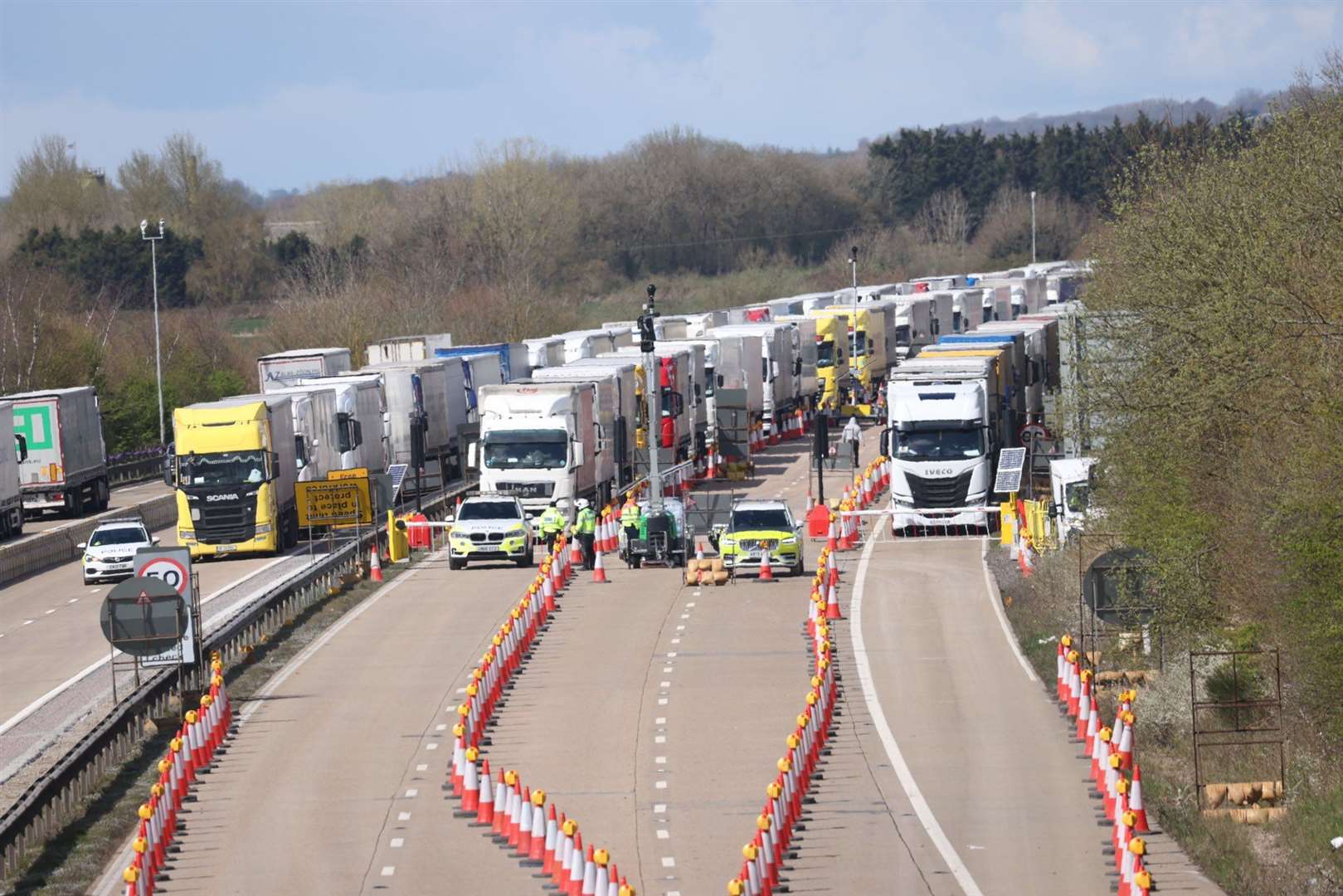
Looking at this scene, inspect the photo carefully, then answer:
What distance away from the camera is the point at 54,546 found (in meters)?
48.7

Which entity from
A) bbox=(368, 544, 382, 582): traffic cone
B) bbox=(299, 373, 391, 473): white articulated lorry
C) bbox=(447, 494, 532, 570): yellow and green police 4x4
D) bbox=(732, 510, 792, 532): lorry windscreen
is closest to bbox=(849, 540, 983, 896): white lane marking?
bbox=(732, 510, 792, 532): lorry windscreen

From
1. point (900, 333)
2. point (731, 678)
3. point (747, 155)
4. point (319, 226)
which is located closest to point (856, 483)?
point (731, 678)

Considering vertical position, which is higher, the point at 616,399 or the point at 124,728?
the point at 616,399

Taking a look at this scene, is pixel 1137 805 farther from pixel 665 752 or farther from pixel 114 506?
pixel 114 506

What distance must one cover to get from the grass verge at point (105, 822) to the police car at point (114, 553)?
11021 millimetres

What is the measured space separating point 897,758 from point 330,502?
2209 centimetres

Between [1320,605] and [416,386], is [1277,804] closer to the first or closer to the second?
[1320,605]

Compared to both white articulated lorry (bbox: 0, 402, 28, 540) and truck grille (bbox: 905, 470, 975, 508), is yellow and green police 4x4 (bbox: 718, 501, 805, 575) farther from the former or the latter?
white articulated lorry (bbox: 0, 402, 28, 540)

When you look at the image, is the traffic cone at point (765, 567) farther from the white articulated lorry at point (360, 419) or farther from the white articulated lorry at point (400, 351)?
the white articulated lorry at point (400, 351)

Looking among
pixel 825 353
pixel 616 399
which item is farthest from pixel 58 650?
pixel 825 353

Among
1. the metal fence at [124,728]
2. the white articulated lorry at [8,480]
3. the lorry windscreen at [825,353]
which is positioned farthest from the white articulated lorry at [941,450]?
the lorry windscreen at [825,353]

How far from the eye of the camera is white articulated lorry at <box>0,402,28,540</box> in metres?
49.4

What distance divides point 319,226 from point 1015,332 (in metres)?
103

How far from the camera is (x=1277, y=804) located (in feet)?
71.9
